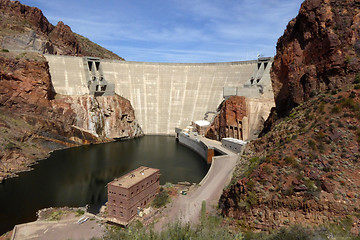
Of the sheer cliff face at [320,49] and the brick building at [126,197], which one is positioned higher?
the sheer cliff face at [320,49]

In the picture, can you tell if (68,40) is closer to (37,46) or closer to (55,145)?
(37,46)

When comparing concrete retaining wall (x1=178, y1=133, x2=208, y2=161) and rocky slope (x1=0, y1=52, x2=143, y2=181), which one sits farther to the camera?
concrete retaining wall (x1=178, y1=133, x2=208, y2=161)

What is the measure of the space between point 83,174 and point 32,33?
47426mm

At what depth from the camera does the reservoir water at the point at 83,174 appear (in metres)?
23.4

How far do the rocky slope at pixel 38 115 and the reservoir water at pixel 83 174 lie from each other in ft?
9.34

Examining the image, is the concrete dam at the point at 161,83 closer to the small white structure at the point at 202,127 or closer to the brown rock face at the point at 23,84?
the small white structure at the point at 202,127

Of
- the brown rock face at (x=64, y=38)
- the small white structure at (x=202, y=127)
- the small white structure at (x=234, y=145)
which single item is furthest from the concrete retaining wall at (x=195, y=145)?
the brown rock face at (x=64, y=38)

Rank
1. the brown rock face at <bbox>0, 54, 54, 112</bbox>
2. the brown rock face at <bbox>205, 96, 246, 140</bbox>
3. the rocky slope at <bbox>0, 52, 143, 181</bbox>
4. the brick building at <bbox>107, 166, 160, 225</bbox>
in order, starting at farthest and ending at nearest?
the brown rock face at <bbox>205, 96, 246, 140</bbox>, the brown rock face at <bbox>0, 54, 54, 112</bbox>, the rocky slope at <bbox>0, 52, 143, 181</bbox>, the brick building at <bbox>107, 166, 160, 225</bbox>

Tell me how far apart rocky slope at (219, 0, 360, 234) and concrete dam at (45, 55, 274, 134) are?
34160 mm

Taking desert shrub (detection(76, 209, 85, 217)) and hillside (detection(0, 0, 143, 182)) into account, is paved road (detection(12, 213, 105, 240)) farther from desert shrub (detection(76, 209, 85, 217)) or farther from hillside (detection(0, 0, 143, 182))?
hillside (detection(0, 0, 143, 182))

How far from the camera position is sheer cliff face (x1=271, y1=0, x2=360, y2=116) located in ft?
54.2

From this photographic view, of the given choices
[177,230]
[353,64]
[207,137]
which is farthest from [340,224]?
[207,137]

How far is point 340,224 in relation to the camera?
10.9 metres

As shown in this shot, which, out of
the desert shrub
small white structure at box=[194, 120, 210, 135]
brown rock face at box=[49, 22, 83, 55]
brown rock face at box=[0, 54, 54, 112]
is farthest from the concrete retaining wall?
brown rock face at box=[49, 22, 83, 55]
